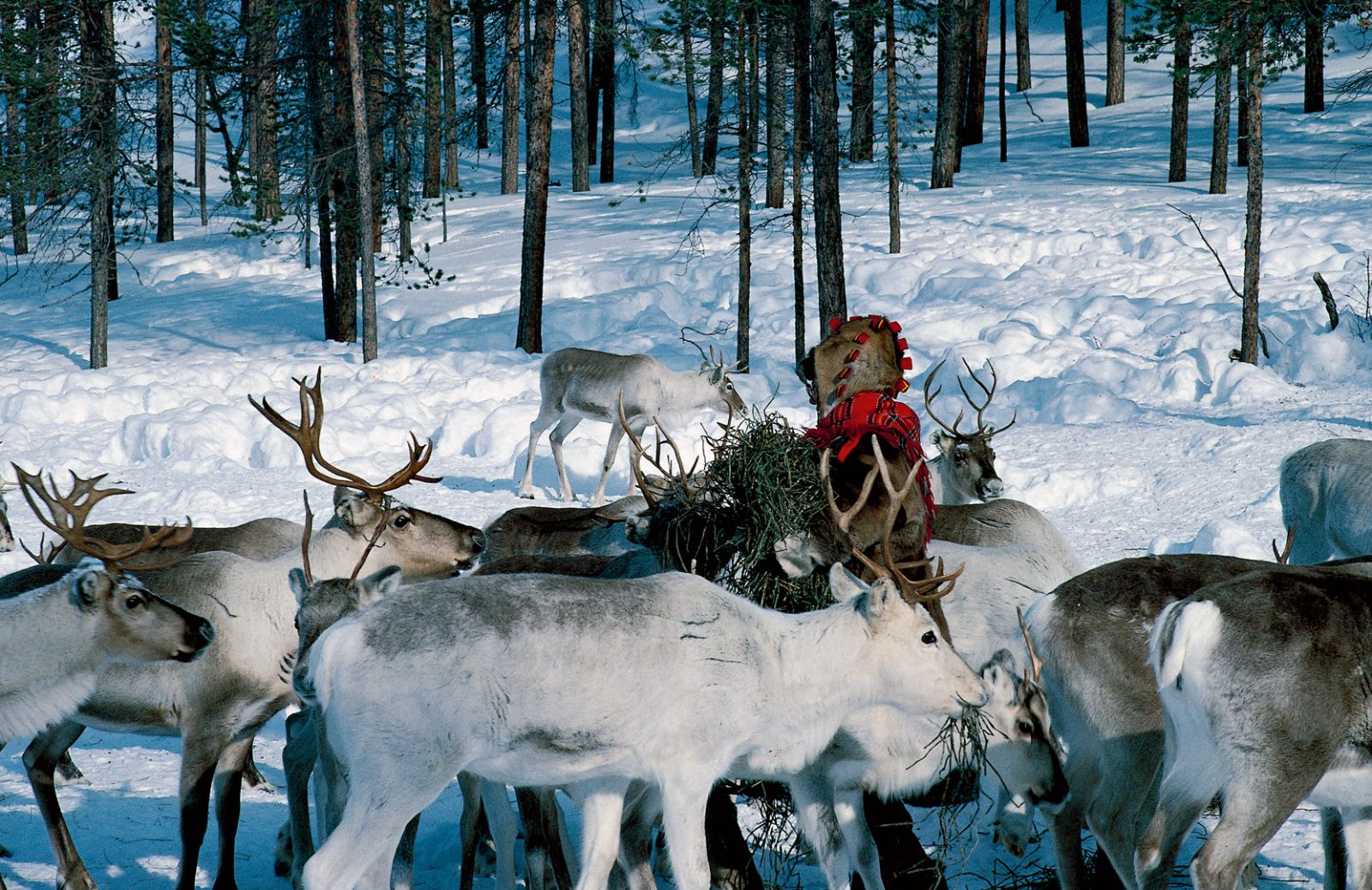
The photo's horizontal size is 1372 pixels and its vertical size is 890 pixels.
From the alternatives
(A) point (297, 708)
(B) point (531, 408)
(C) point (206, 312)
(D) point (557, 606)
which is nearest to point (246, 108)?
(C) point (206, 312)

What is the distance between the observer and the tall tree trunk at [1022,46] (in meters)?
33.1

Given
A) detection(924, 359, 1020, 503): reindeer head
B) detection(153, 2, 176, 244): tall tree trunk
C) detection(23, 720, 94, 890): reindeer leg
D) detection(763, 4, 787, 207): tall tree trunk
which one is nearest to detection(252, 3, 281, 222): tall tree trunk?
detection(153, 2, 176, 244): tall tree trunk

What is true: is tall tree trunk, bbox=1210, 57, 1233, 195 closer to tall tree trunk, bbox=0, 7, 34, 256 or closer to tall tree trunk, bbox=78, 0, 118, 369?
tall tree trunk, bbox=78, 0, 118, 369

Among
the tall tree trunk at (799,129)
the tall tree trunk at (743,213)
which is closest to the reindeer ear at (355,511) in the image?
the tall tree trunk at (799,129)

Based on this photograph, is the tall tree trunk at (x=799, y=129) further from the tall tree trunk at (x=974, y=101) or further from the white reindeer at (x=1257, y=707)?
the tall tree trunk at (x=974, y=101)

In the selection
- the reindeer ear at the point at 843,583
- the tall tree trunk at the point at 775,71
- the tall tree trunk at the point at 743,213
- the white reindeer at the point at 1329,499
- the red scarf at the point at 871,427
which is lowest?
the white reindeer at the point at 1329,499

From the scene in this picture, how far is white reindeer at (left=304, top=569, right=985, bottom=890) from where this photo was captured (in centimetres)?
349

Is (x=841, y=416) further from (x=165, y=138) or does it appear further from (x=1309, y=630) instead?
(x=165, y=138)

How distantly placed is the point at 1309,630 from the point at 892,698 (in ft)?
4.12

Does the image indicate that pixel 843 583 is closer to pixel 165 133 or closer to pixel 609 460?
pixel 609 460

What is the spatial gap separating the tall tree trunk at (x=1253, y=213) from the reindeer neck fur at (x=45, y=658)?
1223cm

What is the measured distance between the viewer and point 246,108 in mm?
17797

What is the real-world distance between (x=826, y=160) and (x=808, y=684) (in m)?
9.53

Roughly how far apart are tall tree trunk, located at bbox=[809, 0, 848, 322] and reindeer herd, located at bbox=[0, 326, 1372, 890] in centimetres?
722
